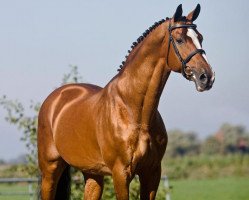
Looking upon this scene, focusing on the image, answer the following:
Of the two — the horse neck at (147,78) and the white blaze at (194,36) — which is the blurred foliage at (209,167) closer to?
the horse neck at (147,78)

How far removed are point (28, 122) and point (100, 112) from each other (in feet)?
15.2

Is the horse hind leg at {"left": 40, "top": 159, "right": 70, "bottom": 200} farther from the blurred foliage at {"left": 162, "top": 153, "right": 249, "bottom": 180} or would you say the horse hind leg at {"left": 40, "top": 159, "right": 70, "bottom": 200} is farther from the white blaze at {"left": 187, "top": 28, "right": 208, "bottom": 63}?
the blurred foliage at {"left": 162, "top": 153, "right": 249, "bottom": 180}

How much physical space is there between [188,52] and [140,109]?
74 cm

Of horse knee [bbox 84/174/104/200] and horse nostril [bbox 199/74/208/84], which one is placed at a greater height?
horse nostril [bbox 199/74/208/84]

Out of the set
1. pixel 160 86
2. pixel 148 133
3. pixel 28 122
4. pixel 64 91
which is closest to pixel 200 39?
pixel 160 86

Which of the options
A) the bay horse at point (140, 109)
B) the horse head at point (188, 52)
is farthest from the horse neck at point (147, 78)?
the horse head at point (188, 52)

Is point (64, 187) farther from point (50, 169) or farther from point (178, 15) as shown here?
point (178, 15)

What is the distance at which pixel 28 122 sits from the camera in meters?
10.4

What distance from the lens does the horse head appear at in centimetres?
514

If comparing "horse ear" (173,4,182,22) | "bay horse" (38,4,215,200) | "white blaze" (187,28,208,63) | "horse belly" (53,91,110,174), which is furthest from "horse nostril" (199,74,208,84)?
"horse belly" (53,91,110,174)

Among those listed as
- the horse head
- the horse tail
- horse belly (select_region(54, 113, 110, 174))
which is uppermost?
the horse head

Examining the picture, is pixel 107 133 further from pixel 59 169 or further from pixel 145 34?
pixel 59 169

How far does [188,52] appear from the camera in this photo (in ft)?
17.3

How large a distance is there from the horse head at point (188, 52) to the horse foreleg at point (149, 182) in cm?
103
